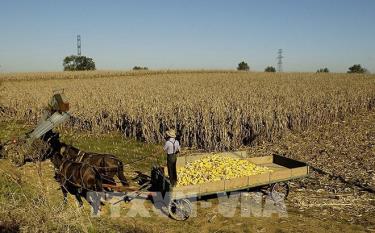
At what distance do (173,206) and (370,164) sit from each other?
8716 mm

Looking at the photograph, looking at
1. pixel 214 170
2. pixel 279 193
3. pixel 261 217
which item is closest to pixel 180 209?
pixel 214 170

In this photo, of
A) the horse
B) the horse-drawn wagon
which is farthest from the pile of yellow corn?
the horse

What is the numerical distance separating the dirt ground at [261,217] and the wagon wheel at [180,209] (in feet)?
0.53

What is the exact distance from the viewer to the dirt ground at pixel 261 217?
26.5 feet

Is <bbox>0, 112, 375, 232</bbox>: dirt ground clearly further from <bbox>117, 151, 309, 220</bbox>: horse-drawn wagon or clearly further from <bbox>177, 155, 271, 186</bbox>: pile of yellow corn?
<bbox>177, 155, 271, 186</bbox>: pile of yellow corn

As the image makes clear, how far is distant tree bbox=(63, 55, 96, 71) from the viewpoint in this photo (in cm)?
10719

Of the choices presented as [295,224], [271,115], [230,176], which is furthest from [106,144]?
[295,224]

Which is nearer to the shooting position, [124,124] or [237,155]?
[237,155]

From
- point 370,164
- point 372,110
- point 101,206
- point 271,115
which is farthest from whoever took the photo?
point 372,110

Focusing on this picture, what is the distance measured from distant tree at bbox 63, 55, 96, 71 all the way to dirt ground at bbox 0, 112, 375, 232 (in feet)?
301

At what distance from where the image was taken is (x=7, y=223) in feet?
26.1

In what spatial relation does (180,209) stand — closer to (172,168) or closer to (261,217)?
(172,168)

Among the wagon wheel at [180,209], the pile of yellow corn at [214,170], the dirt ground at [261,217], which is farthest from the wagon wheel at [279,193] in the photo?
the wagon wheel at [180,209]

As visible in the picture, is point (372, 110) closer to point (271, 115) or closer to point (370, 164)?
point (271, 115)
